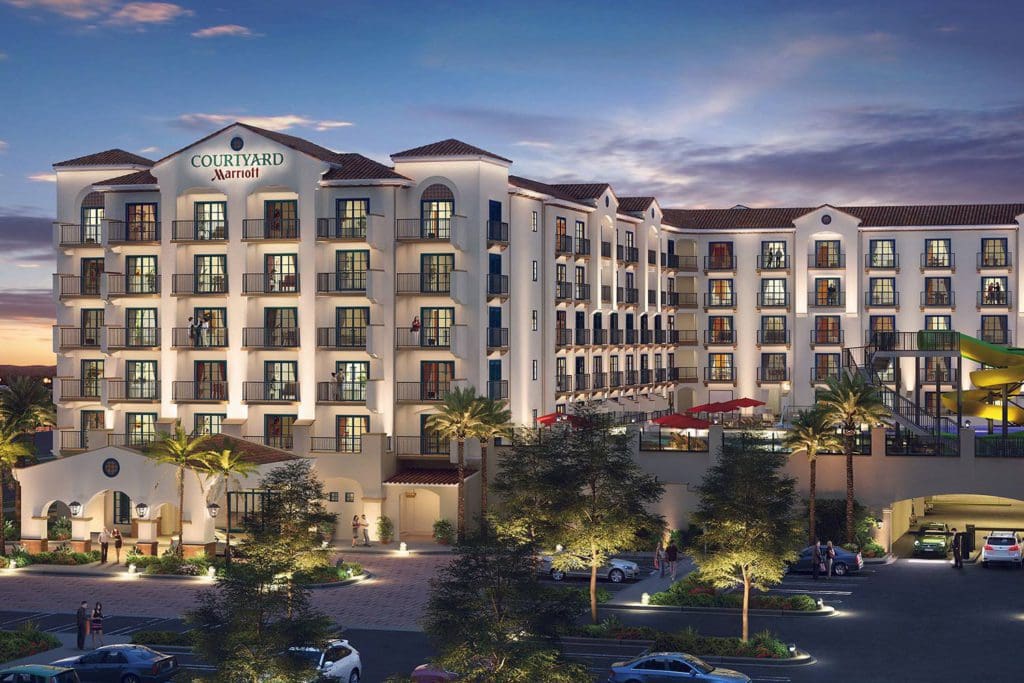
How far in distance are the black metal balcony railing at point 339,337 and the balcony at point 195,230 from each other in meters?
7.91

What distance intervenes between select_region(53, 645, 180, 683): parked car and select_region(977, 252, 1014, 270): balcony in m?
70.1

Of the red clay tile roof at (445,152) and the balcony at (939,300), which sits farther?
the balcony at (939,300)

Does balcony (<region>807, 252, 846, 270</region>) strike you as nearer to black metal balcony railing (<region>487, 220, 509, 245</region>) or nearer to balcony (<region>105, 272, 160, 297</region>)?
black metal balcony railing (<region>487, 220, 509, 245</region>)

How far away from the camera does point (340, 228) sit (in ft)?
236

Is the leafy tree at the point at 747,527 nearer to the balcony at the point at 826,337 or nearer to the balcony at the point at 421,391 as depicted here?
the balcony at the point at 421,391

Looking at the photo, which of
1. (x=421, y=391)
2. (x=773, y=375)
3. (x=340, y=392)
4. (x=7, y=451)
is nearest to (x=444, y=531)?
(x=421, y=391)

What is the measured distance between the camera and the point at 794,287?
326 feet

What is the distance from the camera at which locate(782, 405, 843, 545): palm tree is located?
61781mm

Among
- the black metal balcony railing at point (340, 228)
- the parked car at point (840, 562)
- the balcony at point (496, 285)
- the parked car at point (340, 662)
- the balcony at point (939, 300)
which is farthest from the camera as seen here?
the balcony at point (939, 300)

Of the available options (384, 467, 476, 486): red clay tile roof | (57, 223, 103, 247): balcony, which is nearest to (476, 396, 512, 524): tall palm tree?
(384, 467, 476, 486): red clay tile roof

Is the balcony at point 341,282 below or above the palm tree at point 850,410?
above

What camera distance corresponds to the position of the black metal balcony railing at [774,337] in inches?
3944

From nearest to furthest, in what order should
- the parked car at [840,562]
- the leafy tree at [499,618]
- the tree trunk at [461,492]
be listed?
the leafy tree at [499,618]
the parked car at [840,562]
the tree trunk at [461,492]

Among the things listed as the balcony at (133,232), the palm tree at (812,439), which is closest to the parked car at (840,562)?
the palm tree at (812,439)
